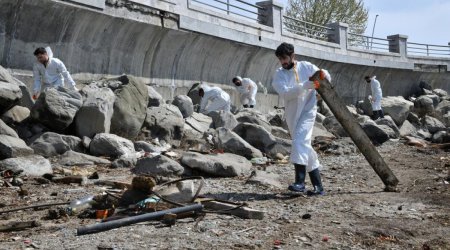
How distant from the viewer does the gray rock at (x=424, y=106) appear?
24144 mm

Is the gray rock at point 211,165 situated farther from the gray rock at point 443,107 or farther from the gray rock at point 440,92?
the gray rock at point 440,92

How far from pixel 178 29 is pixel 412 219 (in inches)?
391

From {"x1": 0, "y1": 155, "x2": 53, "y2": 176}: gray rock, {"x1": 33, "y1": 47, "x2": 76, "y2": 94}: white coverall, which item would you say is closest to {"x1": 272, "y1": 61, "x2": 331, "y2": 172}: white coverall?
{"x1": 0, "y1": 155, "x2": 53, "y2": 176}: gray rock

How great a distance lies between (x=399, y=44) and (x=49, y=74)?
68.7 feet

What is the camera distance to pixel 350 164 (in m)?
9.56

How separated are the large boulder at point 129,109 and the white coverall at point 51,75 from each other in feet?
3.17

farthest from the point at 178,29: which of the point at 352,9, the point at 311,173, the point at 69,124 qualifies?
the point at 352,9

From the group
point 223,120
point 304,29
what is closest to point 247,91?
point 223,120

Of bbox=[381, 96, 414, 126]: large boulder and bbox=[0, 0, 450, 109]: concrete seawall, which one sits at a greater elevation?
bbox=[0, 0, 450, 109]: concrete seawall

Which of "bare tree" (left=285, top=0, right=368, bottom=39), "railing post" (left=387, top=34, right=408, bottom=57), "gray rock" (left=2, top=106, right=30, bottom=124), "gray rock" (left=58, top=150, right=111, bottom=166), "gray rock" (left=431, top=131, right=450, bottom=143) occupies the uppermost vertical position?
"bare tree" (left=285, top=0, right=368, bottom=39)

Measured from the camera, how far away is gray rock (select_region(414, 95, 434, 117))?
2414 cm

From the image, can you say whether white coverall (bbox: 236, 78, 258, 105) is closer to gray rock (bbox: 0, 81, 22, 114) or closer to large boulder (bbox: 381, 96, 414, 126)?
large boulder (bbox: 381, 96, 414, 126)

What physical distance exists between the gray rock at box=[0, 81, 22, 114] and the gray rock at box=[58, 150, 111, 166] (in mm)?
1453

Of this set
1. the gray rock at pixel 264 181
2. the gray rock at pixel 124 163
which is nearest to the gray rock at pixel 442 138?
the gray rock at pixel 264 181
